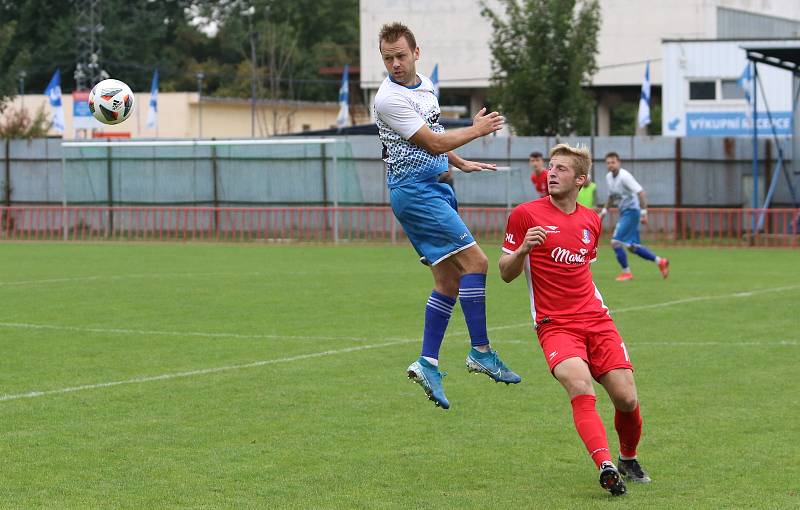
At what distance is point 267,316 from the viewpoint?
17.3 meters

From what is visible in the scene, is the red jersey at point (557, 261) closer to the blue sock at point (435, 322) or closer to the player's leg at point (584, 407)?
the player's leg at point (584, 407)

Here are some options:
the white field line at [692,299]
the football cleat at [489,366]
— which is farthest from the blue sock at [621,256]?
the football cleat at [489,366]

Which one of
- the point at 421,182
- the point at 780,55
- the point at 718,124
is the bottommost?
the point at 421,182

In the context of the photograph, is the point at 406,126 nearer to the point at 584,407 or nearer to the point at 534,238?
the point at 534,238

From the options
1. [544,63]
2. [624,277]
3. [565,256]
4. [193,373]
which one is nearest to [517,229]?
[565,256]

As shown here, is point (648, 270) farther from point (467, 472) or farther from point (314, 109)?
point (314, 109)

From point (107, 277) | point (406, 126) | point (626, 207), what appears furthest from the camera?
point (107, 277)

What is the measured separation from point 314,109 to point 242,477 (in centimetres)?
6930

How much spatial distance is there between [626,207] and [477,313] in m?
14.5

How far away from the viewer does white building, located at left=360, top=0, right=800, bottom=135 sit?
63.5 m

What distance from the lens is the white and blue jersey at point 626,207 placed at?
23.1m

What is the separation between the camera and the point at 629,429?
26.5 feet

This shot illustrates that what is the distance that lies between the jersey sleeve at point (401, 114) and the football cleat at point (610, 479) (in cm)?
262

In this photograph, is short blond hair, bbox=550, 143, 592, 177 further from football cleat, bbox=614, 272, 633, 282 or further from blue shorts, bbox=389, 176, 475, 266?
football cleat, bbox=614, 272, 633, 282
